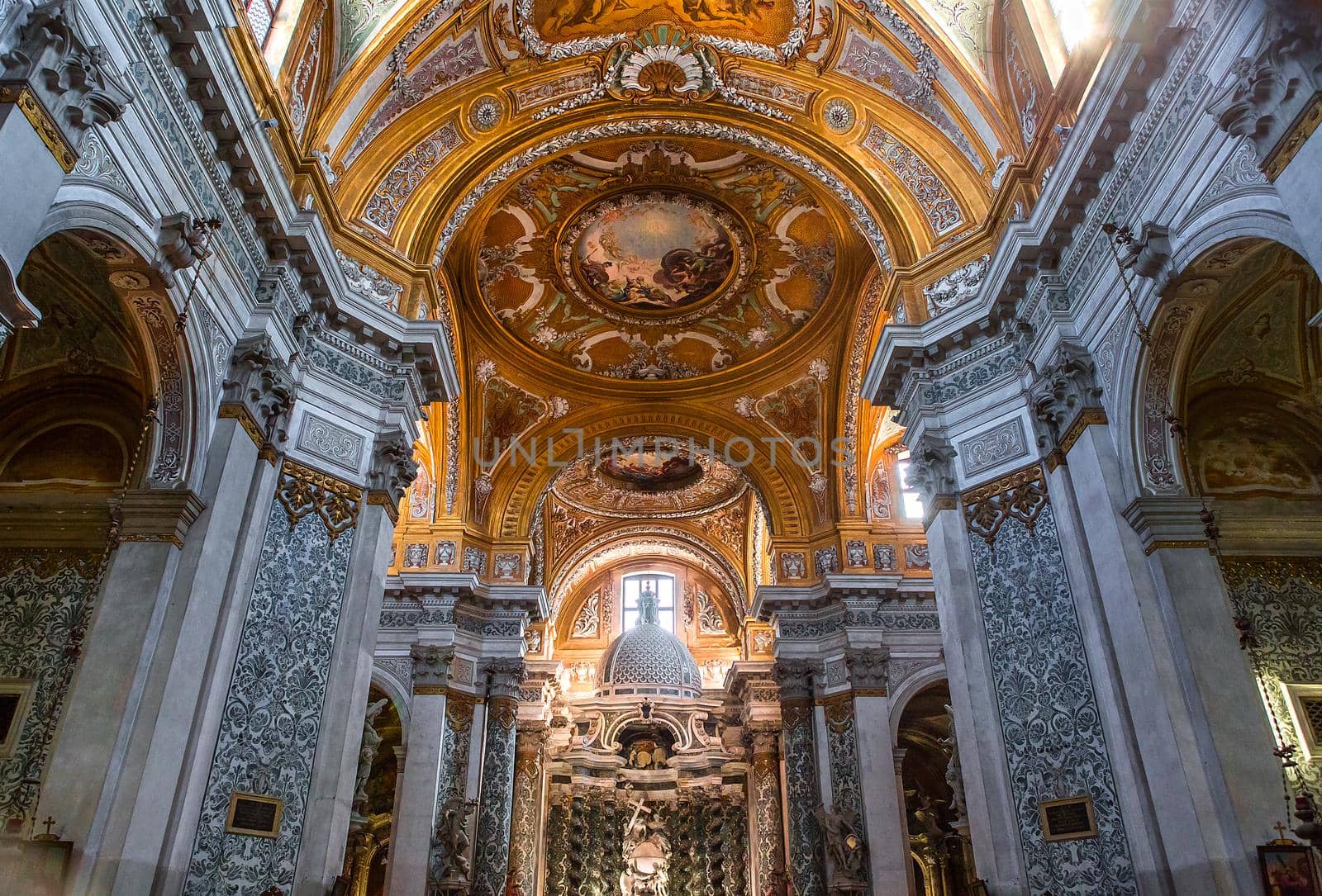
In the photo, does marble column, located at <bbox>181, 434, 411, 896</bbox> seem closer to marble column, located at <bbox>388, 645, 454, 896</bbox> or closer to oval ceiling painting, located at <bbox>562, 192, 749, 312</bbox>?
marble column, located at <bbox>388, 645, 454, 896</bbox>

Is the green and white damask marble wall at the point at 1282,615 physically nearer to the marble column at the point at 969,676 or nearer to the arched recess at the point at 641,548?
the marble column at the point at 969,676

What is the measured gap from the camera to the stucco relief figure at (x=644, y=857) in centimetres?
2564

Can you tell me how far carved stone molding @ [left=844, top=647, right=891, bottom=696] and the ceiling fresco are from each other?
21.0 feet

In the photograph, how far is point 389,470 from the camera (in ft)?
35.9

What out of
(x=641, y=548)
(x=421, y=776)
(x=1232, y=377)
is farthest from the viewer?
(x=641, y=548)

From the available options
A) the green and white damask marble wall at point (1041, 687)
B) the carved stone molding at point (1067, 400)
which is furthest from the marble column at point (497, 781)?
the carved stone molding at point (1067, 400)

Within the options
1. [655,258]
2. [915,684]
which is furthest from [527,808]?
[655,258]

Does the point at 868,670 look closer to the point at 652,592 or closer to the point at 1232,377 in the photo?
the point at 1232,377

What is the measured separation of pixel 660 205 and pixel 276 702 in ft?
37.8

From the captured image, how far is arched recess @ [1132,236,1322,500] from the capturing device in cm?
828

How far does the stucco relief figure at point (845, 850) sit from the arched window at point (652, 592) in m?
13.8

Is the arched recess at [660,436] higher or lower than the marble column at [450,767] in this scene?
higher

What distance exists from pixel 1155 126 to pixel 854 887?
40.9ft

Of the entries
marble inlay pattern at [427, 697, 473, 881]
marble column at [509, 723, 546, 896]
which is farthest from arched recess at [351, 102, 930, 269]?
marble column at [509, 723, 546, 896]
